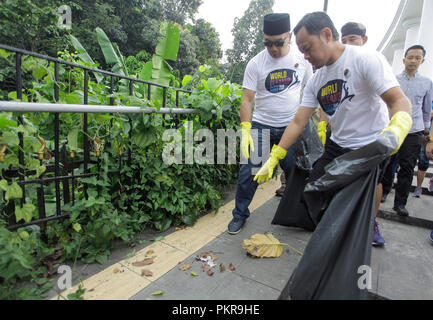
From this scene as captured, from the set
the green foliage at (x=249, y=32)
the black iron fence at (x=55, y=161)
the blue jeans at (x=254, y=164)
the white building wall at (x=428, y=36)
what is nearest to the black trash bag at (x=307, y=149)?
the blue jeans at (x=254, y=164)

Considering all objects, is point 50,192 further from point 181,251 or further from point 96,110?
point 181,251

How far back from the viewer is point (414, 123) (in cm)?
324

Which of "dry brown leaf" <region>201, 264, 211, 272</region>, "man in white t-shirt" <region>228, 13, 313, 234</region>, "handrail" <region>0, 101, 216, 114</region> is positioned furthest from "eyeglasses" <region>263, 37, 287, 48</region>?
"dry brown leaf" <region>201, 264, 211, 272</region>

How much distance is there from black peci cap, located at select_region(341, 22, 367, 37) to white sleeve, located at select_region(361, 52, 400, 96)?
1.32m

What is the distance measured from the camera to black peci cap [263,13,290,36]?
2453 millimetres

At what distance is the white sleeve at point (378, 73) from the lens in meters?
1.58

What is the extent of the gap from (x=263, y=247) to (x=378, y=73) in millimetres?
1575

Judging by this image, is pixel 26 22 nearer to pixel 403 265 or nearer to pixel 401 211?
pixel 401 211

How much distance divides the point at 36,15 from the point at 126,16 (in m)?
10.8

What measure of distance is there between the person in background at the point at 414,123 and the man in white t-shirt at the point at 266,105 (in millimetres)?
1590

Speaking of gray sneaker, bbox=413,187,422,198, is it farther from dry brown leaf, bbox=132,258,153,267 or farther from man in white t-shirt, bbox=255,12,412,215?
dry brown leaf, bbox=132,258,153,267

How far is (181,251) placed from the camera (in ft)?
7.14

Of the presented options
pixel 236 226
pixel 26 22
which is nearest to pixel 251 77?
pixel 236 226

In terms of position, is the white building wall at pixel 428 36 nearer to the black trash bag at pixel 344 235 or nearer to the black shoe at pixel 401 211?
the black shoe at pixel 401 211
